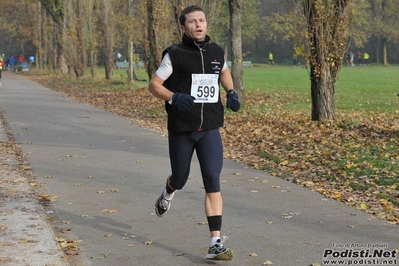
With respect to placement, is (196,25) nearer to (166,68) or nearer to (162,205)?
(166,68)

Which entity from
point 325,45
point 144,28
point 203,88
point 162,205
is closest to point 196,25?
point 203,88

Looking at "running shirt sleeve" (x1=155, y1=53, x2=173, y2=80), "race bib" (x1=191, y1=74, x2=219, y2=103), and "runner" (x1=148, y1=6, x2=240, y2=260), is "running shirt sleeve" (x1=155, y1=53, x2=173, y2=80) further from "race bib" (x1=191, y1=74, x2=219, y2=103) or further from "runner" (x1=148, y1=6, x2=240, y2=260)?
"race bib" (x1=191, y1=74, x2=219, y2=103)

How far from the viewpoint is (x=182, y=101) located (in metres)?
6.41

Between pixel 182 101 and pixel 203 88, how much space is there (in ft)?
0.96

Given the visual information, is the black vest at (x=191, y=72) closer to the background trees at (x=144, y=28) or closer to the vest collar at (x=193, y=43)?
the vest collar at (x=193, y=43)

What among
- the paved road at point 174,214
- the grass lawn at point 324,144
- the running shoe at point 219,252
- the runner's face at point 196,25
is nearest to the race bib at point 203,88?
the runner's face at point 196,25

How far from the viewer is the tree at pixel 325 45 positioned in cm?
1719

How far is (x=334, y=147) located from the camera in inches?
539

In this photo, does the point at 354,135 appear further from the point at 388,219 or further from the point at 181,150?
the point at 181,150

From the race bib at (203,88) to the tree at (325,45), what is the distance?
10.9 m

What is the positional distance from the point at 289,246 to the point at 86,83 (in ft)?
→ 124

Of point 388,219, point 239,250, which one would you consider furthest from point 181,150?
point 388,219

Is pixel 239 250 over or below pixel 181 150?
below

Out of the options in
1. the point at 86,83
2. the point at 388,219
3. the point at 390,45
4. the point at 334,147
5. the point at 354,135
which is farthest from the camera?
the point at 390,45
